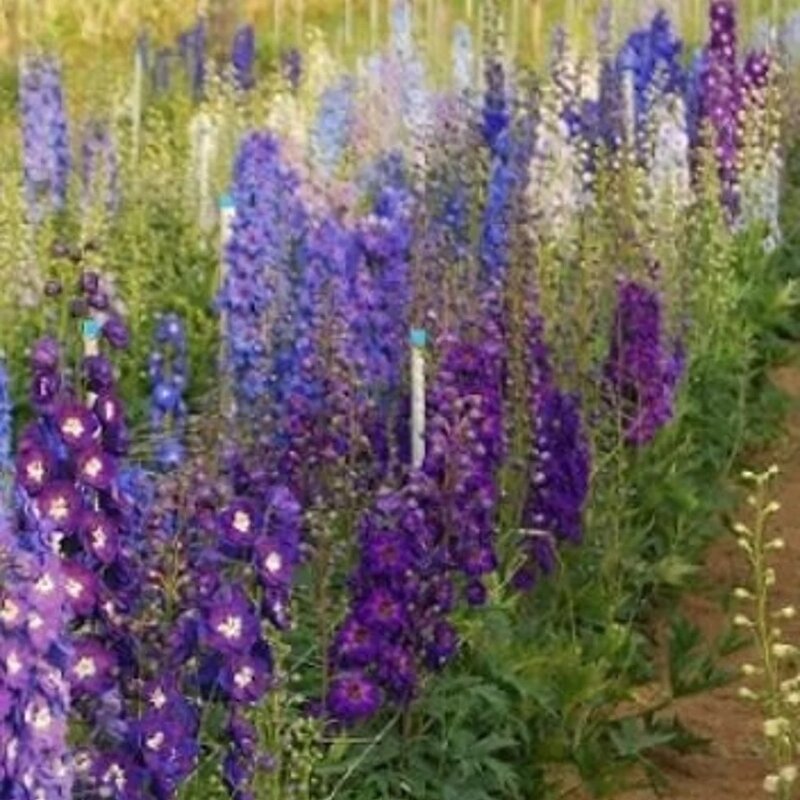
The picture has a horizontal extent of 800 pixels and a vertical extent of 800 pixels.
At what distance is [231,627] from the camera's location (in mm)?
4137

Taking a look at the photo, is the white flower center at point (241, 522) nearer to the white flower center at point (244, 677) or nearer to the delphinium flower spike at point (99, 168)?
the white flower center at point (244, 677)

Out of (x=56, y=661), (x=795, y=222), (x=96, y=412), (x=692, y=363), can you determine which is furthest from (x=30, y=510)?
(x=795, y=222)

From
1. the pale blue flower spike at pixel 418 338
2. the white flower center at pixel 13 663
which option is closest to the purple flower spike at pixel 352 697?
the pale blue flower spike at pixel 418 338

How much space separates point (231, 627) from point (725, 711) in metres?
2.63

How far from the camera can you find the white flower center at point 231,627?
4.13 m

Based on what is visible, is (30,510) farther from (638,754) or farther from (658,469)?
(658,469)

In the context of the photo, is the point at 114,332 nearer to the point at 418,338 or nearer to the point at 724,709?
the point at 418,338

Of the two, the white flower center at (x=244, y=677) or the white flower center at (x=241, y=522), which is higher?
the white flower center at (x=241, y=522)

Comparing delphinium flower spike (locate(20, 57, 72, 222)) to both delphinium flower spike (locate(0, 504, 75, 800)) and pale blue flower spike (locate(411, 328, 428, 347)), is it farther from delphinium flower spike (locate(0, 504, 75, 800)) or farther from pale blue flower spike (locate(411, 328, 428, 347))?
delphinium flower spike (locate(0, 504, 75, 800))

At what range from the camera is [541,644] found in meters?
6.01

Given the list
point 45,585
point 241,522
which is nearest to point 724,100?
point 241,522

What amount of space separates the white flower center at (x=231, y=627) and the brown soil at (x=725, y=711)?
194 centimetres

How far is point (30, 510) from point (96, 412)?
0.61 meters

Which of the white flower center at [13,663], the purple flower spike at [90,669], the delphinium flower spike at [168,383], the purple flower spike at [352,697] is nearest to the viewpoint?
the white flower center at [13,663]
